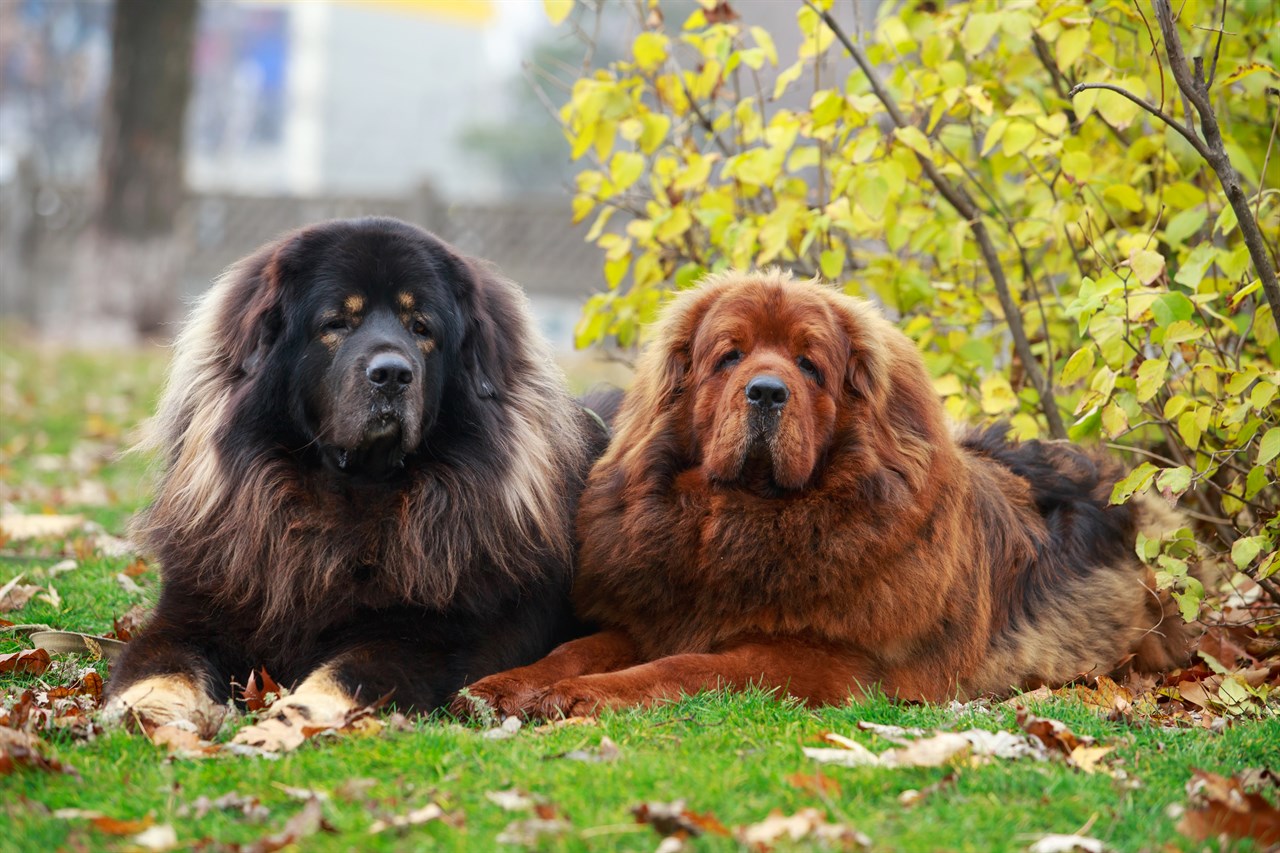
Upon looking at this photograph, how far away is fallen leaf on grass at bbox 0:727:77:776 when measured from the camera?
3.34 metres

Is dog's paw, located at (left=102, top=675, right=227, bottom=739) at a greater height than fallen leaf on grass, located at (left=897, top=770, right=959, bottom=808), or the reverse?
fallen leaf on grass, located at (left=897, top=770, right=959, bottom=808)

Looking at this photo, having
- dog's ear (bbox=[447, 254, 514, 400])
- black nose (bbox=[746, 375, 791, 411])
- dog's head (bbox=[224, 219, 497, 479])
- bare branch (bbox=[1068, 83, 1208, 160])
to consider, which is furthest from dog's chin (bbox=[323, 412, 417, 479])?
bare branch (bbox=[1068, 83, 1208, 160])

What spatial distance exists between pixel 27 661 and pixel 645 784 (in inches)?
101

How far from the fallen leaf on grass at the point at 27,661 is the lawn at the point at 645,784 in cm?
9

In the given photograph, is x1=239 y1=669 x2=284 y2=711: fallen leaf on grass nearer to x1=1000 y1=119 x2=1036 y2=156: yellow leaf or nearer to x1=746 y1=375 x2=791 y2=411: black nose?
x1=746 y1=375 x2=791 y2=411: black nose

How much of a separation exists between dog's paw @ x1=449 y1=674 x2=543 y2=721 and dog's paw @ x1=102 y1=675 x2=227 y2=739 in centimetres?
72

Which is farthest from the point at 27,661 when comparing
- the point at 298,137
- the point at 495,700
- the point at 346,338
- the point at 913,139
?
the point at 298,137

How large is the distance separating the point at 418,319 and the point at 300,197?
51.2 ft

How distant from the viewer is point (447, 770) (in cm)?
345

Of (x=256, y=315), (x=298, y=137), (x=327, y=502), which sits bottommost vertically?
(x=327, y=502)

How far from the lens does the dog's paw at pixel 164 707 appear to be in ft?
12.3

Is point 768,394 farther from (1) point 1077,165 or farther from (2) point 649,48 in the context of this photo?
(2) point 649,48

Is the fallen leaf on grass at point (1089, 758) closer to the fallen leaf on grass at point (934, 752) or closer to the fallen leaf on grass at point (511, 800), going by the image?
the fallen leaf on grass at point (934, 752)

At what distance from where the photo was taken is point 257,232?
19266 millimetres
